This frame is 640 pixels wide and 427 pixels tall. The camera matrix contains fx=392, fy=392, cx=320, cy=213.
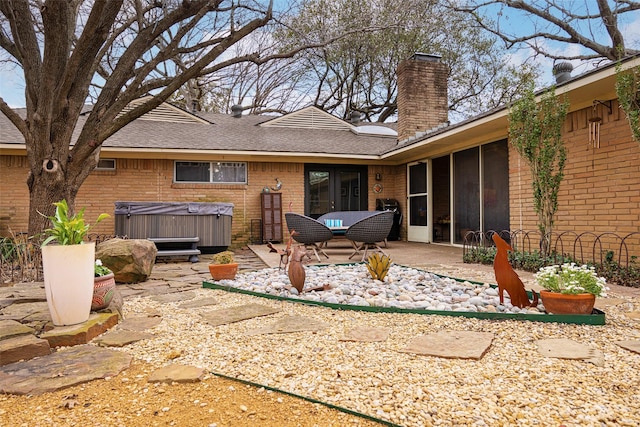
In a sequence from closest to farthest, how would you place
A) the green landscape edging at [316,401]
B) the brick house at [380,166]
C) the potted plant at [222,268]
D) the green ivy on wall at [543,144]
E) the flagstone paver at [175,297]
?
the green landscape edging at [316,401]
the flagstone paver at [175,297]
the potted plant at [222,268]
the green ivy on wall at [543,144]
the brick house at [380,166]

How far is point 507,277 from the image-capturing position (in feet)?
10.2

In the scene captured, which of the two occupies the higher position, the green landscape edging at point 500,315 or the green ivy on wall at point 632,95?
the green ivy on wall at point 632,95

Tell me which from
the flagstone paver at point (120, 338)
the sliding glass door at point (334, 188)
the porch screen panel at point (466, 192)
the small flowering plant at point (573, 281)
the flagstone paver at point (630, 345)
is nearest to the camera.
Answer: the flagstone paver at point (630, 345)

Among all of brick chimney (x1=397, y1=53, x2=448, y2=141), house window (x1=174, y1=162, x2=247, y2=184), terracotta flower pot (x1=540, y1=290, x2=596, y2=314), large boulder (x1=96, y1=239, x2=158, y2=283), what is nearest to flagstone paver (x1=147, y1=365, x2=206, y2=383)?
terracotta flower pot (x1=540, y1=290, x2=596, y2=314)

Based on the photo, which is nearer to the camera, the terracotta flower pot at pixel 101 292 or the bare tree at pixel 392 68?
the terracotta flower pot at pixel 101 292

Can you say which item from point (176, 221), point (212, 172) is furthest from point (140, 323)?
point (212, 172)

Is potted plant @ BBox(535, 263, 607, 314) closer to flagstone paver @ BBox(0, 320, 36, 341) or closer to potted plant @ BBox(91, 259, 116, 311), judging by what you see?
potted plant @ BBox(91, 259, 116, 311)

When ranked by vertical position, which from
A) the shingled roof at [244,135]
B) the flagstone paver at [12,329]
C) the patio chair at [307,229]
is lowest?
the flagstone paver at [12,329]

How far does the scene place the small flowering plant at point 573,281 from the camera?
287cm

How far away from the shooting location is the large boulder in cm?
459

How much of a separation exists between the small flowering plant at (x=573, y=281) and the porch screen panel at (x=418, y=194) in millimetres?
6797

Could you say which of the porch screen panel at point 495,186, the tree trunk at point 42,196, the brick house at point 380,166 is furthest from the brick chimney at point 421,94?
the tree trunk at point 42,196

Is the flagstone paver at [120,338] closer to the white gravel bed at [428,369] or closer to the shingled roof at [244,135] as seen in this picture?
the white gravel bed at [428,369]

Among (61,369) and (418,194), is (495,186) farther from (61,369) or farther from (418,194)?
(61,369)
